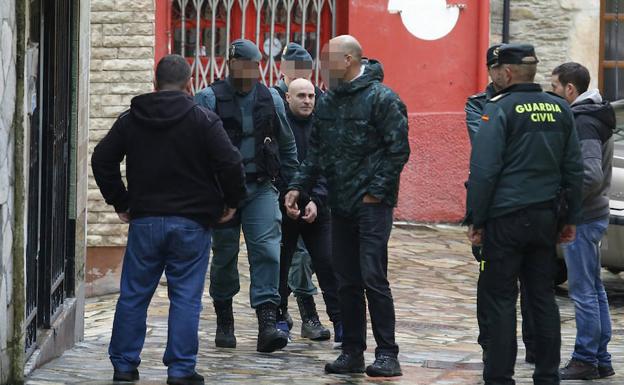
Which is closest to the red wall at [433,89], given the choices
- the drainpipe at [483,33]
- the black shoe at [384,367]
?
the drainpipe at [483,33]

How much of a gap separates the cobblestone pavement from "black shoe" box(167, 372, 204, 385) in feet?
0.58

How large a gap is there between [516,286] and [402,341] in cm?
259

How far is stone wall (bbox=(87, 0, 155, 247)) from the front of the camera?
12727 mm

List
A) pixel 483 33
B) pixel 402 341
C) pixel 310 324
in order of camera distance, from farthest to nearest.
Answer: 1. pixel 483 33
2. pixel 402 341
3. pixel 310 324

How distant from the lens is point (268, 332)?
885 cm

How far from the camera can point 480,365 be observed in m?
8.82

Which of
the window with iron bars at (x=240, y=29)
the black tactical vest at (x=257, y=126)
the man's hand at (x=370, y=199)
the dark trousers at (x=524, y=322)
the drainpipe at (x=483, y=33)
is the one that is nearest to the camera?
the dark trousers at (x=524, y=322)

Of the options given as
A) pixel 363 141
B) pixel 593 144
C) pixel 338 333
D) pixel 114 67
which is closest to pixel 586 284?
pixel 593 144

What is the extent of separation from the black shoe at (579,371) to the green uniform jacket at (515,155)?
1412mm

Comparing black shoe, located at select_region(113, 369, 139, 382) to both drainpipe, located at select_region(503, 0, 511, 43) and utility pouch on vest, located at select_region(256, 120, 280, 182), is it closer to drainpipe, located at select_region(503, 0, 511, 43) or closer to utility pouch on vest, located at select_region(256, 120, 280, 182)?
utility pouch on vest, located at select_region(256, 120, 280, 182)

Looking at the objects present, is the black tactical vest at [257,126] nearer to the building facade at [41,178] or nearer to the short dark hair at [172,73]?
the building facade at [41,178]

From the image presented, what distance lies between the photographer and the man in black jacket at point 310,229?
9.30m

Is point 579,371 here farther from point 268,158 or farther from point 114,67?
point 114,67

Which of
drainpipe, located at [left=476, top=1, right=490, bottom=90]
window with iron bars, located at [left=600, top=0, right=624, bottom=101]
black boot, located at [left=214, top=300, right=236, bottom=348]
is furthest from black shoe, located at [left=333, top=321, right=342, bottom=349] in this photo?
window with iron bars, located at [left=600, top=0, right=624, bottom=101]
